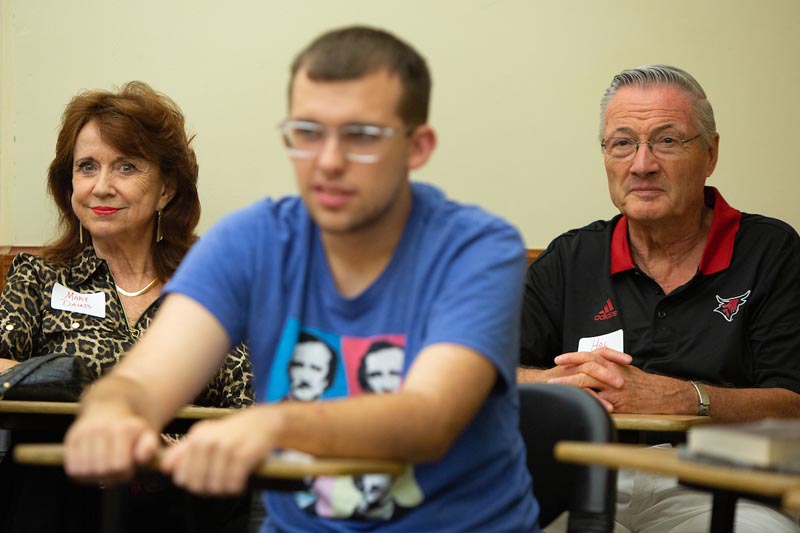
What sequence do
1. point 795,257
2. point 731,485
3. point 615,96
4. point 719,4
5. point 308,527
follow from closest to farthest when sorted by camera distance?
point 731,485 < point 308,527 < point 795,257 < point 615,96 < point 719,4

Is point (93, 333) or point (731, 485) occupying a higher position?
point (731, 485)

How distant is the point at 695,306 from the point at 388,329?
1505 mm

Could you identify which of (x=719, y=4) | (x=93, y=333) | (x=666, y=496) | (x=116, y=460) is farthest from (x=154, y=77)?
(x=116, y=460)

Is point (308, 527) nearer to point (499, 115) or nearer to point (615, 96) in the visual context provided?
point (615, 96)

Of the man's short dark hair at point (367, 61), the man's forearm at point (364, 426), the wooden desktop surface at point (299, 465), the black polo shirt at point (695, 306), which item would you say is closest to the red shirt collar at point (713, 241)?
the black polo shirt at point (695, 306)

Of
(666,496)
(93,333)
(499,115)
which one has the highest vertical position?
(499,115)

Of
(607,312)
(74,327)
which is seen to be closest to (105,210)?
(74,327)

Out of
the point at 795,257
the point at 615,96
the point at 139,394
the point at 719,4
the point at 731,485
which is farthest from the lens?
the point at 719,4

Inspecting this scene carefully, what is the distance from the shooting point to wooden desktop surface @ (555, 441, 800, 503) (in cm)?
125

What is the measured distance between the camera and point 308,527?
1691mm

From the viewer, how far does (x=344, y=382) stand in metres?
1.71

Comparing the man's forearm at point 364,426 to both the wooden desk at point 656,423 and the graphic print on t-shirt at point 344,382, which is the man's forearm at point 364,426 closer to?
the graphic print on t-shirt at point 344,382

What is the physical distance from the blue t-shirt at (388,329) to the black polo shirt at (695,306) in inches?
49.6

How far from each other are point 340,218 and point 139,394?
398 millimetres
